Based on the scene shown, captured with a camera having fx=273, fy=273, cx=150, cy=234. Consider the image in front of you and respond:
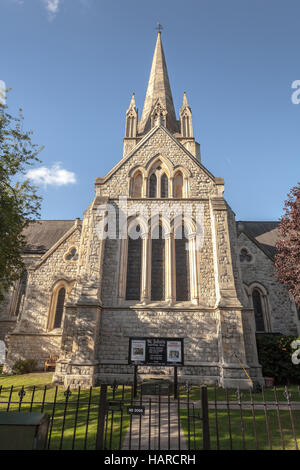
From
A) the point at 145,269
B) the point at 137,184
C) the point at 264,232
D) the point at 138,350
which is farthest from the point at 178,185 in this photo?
the point at 264,232

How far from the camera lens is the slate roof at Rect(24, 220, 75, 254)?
2286cm

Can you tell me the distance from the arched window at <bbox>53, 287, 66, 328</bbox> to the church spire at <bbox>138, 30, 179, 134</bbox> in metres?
16.2

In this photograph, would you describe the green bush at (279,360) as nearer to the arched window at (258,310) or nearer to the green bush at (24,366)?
the arched window at (258,310)

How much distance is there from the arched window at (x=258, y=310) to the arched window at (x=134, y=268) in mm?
8595

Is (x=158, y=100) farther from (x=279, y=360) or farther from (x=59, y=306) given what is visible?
(x=279, y=360)

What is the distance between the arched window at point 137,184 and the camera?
16047 millimetres

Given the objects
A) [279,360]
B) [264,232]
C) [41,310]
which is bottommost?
[279,360]

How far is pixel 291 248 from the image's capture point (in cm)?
1293

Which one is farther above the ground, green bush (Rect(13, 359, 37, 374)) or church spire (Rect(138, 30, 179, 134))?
church spire (Rect(138, 30, 179, 134))

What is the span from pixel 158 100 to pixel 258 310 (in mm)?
21876

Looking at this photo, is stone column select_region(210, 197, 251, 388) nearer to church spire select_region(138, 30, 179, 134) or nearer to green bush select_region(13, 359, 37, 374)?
green bush select_region(13, 359, 37, 374)

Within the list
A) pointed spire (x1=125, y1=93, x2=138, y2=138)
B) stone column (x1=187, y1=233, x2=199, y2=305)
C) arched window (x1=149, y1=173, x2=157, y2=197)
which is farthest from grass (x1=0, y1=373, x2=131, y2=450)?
pointed spire (x1=125, y1=93, x2=138, y2=138)
